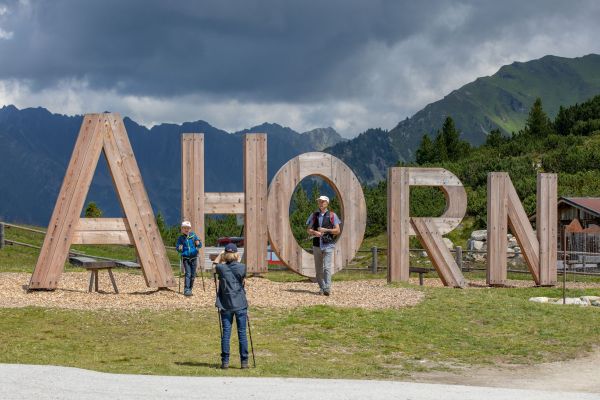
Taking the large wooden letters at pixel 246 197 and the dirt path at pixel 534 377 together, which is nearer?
the dirt path at pixel 534 377

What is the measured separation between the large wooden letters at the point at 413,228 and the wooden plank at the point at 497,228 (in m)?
0.88

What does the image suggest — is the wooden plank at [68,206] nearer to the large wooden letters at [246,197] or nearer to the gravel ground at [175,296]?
the gravel ground at [175,296]

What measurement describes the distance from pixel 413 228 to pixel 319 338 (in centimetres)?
847

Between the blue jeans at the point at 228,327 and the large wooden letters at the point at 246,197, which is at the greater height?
the large wooden letters at the point at 246,197

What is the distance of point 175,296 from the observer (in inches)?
724

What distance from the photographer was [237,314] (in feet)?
39.3

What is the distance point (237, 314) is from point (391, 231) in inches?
422

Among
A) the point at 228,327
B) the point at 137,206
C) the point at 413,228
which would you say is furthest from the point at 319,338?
the point at 413,228

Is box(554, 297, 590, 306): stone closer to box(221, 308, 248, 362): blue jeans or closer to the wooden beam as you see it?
the wooden beam

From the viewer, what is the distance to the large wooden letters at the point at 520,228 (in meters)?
23.0

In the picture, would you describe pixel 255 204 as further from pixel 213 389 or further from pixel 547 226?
pixel 213 389

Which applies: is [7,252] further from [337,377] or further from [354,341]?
[337,377]

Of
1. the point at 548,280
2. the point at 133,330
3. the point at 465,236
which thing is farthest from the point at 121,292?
the point at 465,236

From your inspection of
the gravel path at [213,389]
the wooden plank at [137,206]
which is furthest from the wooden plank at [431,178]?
the gravel path at [213,389]
